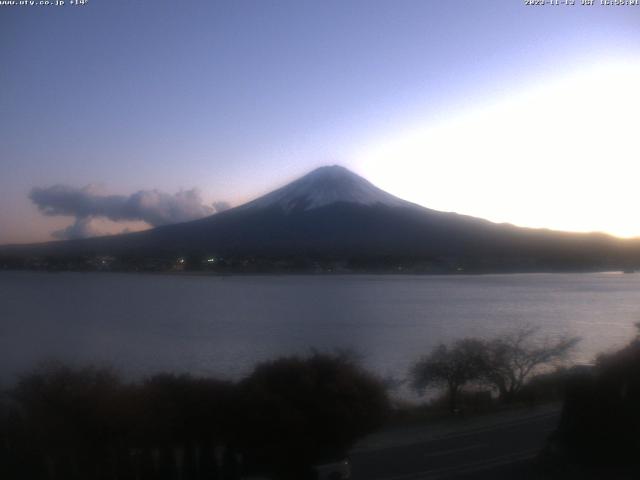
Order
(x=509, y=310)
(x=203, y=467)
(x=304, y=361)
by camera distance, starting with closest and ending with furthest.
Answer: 1. (x=203, y=467)
2. (x=304, y=361)
3. (x=509, y=310)

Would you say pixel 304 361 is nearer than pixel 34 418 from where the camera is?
No

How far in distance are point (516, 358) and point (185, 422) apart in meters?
6.58

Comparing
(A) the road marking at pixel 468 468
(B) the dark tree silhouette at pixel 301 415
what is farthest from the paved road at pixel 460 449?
(B) the dark tree silhouette at pixel 301 415

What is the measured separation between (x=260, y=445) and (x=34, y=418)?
5.60 feet

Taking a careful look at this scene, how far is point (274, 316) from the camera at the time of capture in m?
14.6

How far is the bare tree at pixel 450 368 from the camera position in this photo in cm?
979

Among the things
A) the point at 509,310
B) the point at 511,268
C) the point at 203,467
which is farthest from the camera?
the point at 511,268

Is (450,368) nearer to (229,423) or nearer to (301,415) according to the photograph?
(301,415)

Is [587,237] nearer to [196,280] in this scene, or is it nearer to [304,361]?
[196,280]

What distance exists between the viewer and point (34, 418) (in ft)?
16.8

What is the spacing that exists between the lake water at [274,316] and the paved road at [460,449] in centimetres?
144

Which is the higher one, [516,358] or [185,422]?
[185,422]

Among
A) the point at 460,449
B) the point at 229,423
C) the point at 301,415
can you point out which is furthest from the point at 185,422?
the point at 460,449

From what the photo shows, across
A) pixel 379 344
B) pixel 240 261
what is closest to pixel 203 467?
pixel 379 344
